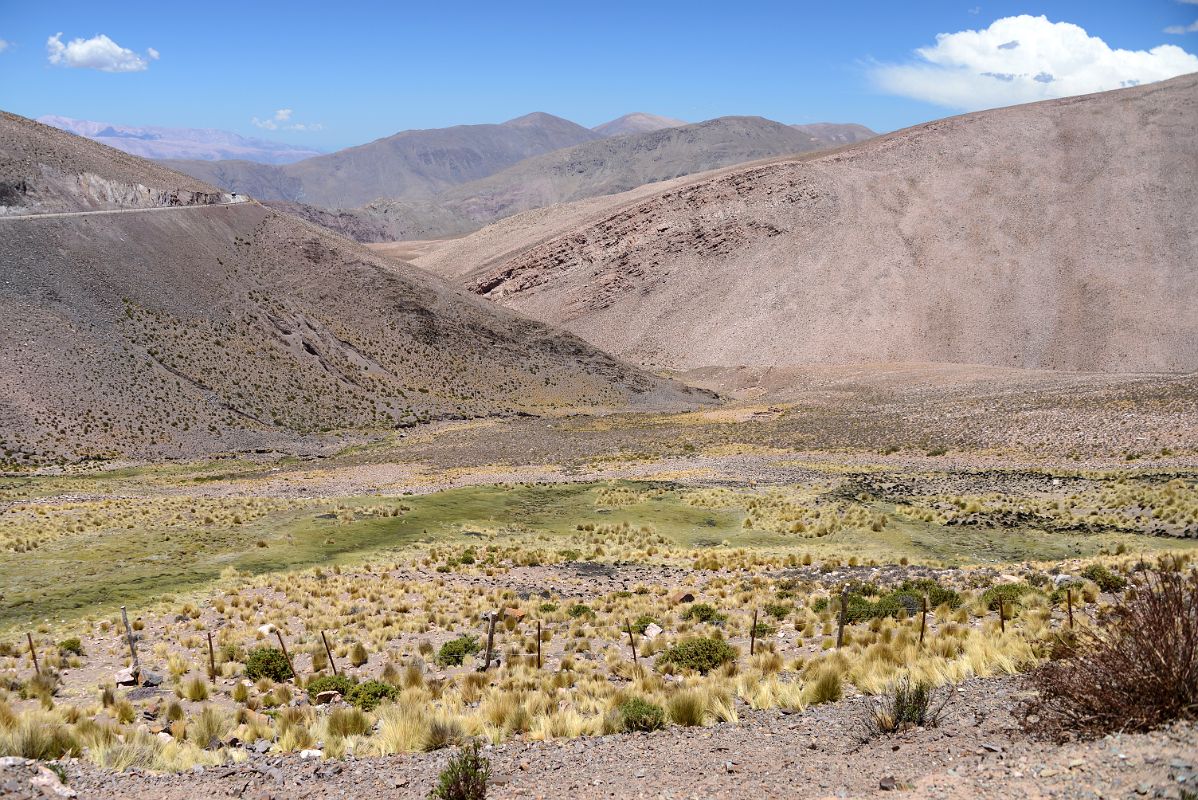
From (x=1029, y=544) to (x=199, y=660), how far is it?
67.8ft

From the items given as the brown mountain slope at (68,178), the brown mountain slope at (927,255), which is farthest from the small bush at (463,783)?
the brown mountain slope at (927,255)

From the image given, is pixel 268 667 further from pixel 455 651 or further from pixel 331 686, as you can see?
pixel 455 651

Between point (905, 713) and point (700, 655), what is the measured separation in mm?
4712

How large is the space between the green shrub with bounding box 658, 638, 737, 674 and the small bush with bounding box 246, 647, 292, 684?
6.24 metres

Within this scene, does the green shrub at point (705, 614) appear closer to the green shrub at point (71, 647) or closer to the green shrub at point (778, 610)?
the green shrub at point (778, 610)

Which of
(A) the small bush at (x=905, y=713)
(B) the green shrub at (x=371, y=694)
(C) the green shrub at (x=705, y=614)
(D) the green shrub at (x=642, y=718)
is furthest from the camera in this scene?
(C) the green shrub at (x=705, y=614)

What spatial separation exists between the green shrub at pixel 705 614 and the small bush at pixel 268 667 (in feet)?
24.6

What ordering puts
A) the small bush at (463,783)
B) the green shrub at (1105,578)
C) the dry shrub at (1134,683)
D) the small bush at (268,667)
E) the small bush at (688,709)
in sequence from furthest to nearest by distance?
the green shrub at (1105,578) → the small bush at (268,667) → the small bush at (688,709) → the small bush at (463,783) → the dry shrub at (1134,683)

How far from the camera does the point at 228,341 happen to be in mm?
58125

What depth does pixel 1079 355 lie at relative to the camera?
73.9 m

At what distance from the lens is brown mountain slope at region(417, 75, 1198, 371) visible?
258ft

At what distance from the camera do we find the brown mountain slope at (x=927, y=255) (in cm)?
7850

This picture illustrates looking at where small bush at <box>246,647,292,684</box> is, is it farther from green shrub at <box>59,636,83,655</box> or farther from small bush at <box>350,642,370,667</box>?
green shrub at <box>59,636,83,655</box>

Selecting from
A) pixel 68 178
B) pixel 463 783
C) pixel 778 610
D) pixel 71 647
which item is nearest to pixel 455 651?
pixel 778 610
